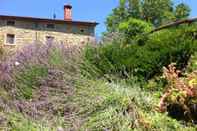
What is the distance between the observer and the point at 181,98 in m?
4.43

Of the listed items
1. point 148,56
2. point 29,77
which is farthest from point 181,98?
point 29,77

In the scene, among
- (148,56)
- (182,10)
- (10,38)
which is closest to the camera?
(148,56)

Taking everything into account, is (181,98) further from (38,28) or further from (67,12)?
(67,12)

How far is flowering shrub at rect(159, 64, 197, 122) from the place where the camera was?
4422 millimetres

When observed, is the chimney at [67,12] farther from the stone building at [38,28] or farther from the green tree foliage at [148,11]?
the green tree foliage at [148,11]

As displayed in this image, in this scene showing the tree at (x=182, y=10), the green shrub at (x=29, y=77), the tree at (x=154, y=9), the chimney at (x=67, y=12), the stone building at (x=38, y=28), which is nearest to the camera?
the green shrub at (x=29, y=77)

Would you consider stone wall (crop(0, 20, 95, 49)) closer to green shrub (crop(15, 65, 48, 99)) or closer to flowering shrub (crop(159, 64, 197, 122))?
green shrub (crop(15, 65, 48, 99))

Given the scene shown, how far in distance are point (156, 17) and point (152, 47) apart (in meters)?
33.9

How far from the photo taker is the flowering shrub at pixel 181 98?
442 cm

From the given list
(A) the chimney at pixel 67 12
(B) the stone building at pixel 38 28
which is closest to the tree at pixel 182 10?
(B) the stone building at pixel 38 28

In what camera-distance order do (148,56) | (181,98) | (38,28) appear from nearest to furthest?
(181,98)
(148,56)
(38,28)

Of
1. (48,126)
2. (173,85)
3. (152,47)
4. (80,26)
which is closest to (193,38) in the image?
(152,47)

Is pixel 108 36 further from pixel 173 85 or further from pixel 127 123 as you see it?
pixel 127 123

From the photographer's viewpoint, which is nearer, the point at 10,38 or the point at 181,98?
the point at 181,98
